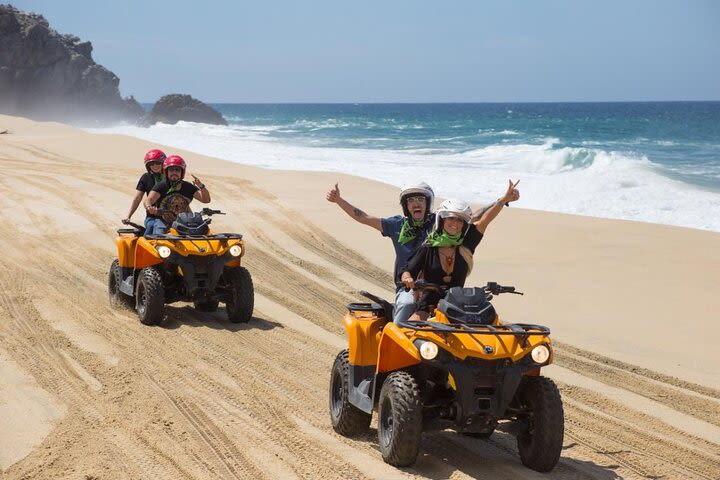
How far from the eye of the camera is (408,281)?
21.5ft

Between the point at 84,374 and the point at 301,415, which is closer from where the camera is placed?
the point at 301,415

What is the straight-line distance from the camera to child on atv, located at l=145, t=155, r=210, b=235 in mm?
11266

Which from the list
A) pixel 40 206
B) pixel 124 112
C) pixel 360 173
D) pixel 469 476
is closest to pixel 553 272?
pixel 469 476

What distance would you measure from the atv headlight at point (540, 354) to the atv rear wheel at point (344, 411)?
4.68ft

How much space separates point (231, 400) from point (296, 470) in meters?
1.72

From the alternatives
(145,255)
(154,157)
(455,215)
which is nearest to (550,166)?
(154,157)

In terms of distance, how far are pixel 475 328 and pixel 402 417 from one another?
71 centimetres

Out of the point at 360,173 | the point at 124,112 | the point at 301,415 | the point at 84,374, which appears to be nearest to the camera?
the point at 301,415

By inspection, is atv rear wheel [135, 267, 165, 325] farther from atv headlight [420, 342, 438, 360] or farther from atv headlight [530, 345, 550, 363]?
atv headlight [530, 345, 550, 363]

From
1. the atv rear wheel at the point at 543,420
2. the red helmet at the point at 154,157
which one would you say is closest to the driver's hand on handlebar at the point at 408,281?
the atv rear wheel at the point at 543,420

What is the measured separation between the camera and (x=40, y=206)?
63.2 feet

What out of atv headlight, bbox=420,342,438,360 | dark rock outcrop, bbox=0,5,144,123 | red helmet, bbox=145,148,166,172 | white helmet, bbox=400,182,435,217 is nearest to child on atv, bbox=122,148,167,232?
red helmet, bbox=145,148,166,172

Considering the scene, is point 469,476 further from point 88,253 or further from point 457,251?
point 88,253

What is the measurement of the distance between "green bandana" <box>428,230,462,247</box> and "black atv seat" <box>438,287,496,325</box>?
1.66 ft
